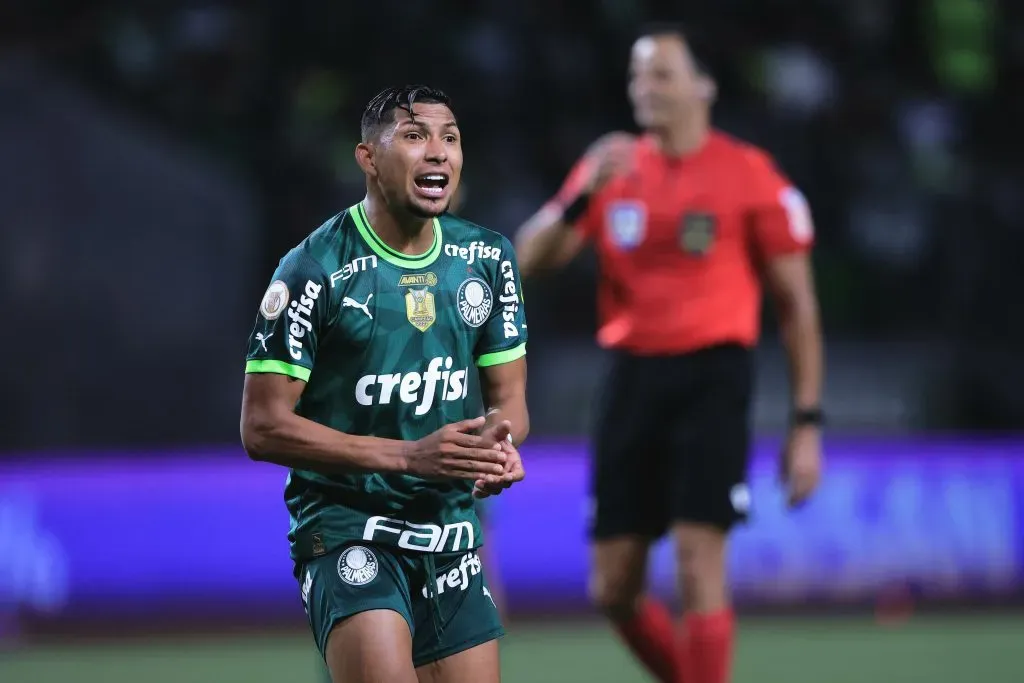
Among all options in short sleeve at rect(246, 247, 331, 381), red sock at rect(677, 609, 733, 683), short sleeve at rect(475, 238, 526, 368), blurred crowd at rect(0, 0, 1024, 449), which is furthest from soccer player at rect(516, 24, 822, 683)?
blurred crowd at rect(0, 0, 1024, 449)

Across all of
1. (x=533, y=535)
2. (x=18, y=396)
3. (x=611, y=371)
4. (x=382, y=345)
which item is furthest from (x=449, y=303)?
(x=18, y=396)

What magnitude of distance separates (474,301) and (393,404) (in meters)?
0.32

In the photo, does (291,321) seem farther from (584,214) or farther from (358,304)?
(584,214)

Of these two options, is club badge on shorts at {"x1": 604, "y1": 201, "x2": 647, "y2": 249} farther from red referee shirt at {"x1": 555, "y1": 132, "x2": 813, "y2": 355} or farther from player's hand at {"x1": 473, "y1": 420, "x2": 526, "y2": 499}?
player's hand at {"x1": 473, "y1": 420, "x2": 526, "y2": 499}

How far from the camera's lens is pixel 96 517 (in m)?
8.88

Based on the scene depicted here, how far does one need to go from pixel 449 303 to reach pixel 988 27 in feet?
36.9

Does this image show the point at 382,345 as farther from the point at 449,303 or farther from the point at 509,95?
the point at 509,95

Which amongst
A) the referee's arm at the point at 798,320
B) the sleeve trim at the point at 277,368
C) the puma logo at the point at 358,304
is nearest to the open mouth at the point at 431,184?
the puma logo at the point at 358,304

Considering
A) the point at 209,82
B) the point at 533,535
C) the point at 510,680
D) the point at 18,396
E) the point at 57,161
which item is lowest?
the point at 510,680

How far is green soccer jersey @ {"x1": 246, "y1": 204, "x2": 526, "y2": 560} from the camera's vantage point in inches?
140

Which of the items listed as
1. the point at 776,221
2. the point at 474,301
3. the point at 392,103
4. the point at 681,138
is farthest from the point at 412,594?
the point at 681,138

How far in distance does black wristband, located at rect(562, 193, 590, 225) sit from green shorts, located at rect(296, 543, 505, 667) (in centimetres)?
213

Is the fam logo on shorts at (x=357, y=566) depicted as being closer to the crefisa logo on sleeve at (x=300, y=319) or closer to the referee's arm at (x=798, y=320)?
the crefisa logo on sleeve at (x=300, y=319)

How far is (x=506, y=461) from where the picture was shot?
339 centimetres
